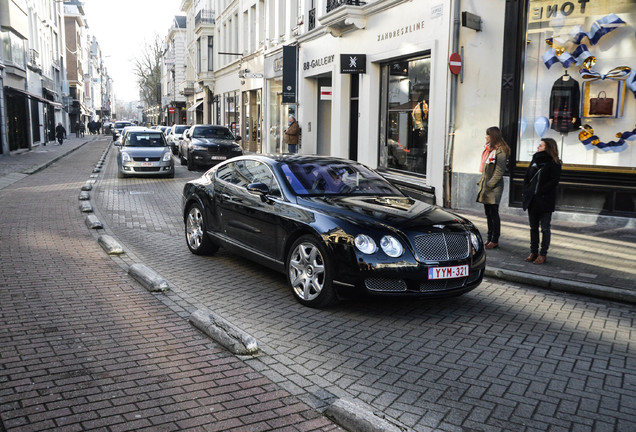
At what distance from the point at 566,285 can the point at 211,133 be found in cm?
1871

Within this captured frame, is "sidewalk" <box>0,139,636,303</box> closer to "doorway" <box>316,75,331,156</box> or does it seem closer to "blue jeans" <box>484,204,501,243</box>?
"blue jeans" <box>484,204,501,243</box>

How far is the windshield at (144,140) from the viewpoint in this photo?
21000 millimetres

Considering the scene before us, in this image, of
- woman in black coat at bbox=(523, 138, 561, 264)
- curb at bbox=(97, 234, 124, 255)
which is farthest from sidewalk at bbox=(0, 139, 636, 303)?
curb at bbox=(97, 234, 124, 255)

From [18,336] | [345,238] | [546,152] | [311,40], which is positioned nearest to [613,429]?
[345,238]

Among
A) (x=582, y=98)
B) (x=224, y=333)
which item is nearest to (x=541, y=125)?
(x=582, y=98)

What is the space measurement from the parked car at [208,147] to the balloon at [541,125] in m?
12.7

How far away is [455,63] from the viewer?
12.8 m

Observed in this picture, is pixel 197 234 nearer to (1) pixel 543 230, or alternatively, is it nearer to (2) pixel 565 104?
(1) pixel 543 230

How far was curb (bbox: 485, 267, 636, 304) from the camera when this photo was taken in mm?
6713

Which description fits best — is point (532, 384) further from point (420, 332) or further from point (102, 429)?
point (102, 429)

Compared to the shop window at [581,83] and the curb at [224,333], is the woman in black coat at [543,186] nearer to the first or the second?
the shop window at [581,83]

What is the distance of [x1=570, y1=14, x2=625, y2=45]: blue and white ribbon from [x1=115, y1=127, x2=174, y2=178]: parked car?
43.7ft

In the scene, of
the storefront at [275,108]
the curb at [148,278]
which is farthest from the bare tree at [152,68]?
the curb at [148,278]

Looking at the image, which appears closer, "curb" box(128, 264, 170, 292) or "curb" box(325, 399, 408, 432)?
"curb" box(325, 399, 408, 432)
